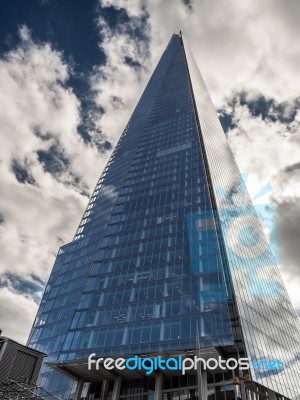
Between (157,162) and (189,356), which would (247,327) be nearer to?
(189,356)

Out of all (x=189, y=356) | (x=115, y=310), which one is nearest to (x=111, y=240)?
(x=115, y=310)

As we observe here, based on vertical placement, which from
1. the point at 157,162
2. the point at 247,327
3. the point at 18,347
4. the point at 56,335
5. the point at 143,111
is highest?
the point at 143,111

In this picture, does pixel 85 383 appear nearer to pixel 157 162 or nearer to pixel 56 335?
pixel 56 335

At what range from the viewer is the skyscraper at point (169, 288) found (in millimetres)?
60250

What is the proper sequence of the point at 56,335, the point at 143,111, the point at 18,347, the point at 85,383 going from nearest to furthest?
the point at 18,347, the point at 85,383, the point at 56,335, the point at 143,111

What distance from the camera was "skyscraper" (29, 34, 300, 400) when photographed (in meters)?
60.2

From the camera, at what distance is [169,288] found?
68.3m

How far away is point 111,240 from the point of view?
290ft

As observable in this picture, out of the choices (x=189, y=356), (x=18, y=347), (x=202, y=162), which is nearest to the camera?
(x=18, y=347)

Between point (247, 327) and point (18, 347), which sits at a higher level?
point (247, 327)

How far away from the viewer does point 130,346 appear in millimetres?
61219

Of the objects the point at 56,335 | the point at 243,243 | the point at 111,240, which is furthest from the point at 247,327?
the point at 56,335

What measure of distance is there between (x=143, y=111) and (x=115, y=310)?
348ft

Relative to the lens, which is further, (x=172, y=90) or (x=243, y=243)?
(x=172, y=90)
